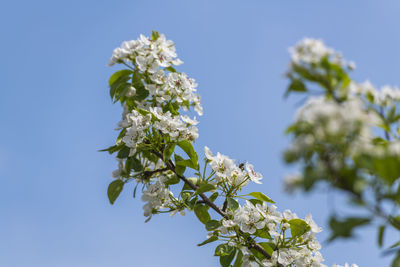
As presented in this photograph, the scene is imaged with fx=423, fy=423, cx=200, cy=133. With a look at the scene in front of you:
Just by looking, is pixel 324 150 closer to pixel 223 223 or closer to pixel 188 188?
pixel 223 223

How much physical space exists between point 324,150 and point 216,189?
134 cm

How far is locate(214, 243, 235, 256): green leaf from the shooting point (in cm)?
224

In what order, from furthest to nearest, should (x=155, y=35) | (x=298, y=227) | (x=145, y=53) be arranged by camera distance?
(x=155, y=35), (x=145, y=53), (x=298, y=227)

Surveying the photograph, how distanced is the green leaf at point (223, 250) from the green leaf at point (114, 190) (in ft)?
2.41

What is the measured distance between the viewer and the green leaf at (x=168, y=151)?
7.80 feet

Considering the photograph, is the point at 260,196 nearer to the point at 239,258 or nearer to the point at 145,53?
the point at 239,258

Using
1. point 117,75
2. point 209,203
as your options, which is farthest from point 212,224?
point 117,75

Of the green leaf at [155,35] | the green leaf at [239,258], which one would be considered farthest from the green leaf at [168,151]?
the green leaf at [155,35]

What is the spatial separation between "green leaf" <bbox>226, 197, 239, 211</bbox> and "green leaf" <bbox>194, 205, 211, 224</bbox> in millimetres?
177

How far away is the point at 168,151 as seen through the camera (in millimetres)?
2438

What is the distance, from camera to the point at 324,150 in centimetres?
107

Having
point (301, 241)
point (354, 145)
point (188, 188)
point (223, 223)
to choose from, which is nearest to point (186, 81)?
point (188, 188)

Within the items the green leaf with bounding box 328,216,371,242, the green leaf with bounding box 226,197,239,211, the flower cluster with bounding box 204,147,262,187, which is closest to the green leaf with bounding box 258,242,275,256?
the green leaf with bounding box 226,197,239,211

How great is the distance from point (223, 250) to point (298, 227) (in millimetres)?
416
